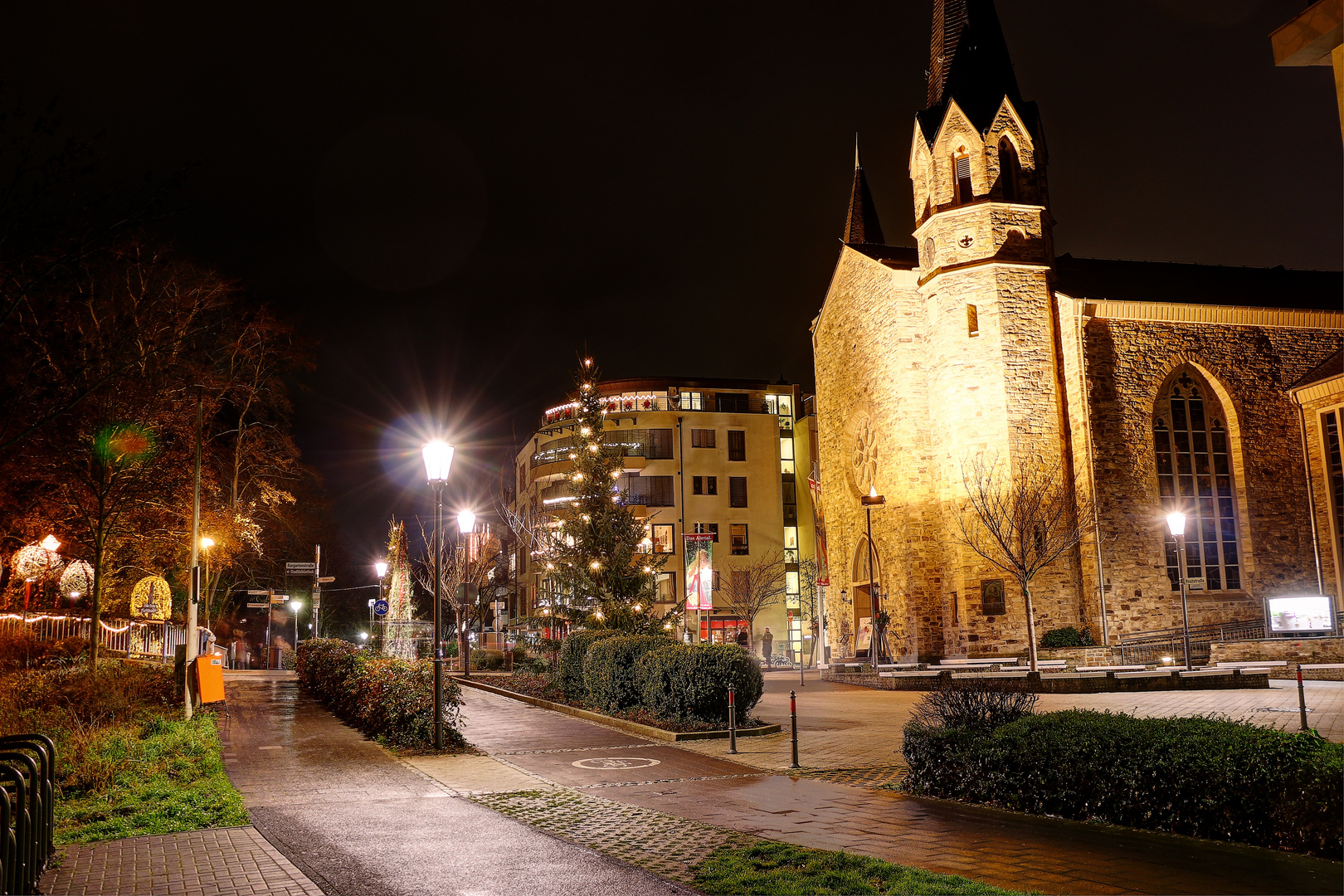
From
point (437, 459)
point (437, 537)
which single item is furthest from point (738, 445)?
point (437, 537)

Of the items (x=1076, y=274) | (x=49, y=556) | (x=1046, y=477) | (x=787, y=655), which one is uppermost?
(x=1076, y=274)

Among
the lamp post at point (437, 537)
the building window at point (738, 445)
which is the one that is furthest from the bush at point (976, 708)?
the building window at point (738, 445)

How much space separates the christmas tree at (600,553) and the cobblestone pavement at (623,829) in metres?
15.8

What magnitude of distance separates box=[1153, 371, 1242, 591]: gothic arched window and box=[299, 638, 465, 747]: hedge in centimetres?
2554

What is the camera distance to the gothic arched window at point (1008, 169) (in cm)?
3259

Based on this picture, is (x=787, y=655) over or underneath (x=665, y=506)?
underneath

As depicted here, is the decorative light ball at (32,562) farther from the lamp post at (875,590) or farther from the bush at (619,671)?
the lamp post at (875,590)

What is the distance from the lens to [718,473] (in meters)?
57.4

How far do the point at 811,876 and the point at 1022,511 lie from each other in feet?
75.2

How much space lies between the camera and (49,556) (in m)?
25.4

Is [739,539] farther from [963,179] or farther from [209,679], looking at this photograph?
[209,679]

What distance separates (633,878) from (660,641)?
39.2 feet

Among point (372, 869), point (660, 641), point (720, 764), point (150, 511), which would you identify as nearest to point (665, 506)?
point (150, 511)

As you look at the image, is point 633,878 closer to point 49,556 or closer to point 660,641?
point 660,641
